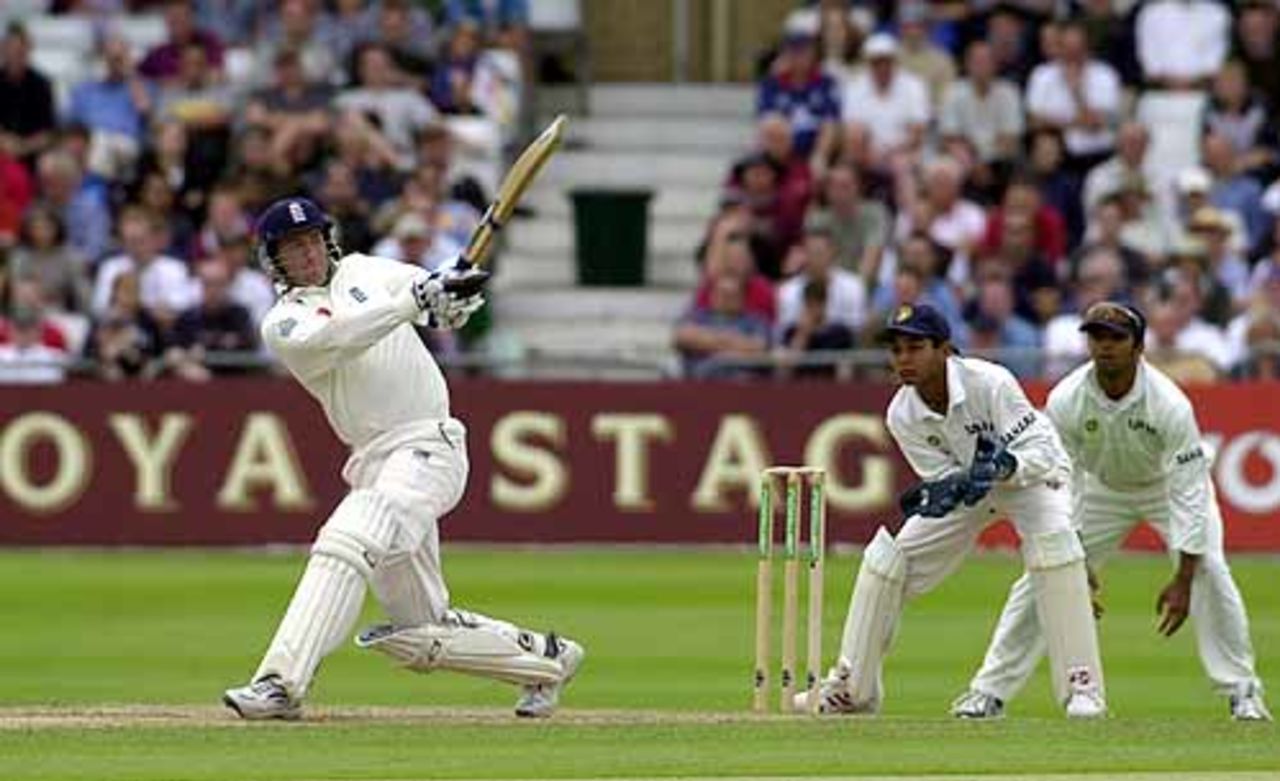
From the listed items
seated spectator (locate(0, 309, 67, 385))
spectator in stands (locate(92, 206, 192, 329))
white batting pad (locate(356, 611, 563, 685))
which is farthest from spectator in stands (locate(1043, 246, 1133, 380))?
white batting pad (locate(356, 611, 563, 685))

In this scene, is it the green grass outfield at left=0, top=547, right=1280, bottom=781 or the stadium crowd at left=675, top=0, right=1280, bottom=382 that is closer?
the green grass outfield at left=0, top=547, right=1280, bottom=781

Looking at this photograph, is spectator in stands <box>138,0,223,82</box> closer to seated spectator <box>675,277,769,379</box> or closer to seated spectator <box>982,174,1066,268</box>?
seated spectator <box>675,277,769,379</box>

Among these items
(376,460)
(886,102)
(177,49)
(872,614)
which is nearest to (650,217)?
(886,102)

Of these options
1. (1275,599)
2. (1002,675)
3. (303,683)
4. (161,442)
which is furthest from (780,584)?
(303,683)

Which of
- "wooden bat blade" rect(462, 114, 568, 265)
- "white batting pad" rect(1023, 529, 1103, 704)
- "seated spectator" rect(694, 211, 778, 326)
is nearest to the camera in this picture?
"wooden bat blade" rect(462, 114, 568, 265)

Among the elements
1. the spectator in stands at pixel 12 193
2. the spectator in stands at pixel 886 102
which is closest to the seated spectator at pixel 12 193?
the spectator in stands at pixel 12 193

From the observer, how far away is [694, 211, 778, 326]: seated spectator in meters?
24.3

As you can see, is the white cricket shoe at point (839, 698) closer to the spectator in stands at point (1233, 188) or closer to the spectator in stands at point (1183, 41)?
the spectator in stands at point (1233, 188)

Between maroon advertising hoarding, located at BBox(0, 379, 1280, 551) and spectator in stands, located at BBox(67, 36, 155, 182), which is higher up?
spectator in stands, located at BBox(67, 36, 155, 182)

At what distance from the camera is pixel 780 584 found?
2095 centimetres

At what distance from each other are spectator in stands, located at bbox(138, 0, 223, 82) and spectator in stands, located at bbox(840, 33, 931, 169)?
4.25 m

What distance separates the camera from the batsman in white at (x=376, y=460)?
13.4m

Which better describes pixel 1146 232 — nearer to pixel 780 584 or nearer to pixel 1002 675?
pixel 780 584

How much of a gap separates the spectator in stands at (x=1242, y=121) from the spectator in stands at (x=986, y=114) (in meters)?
1.23
